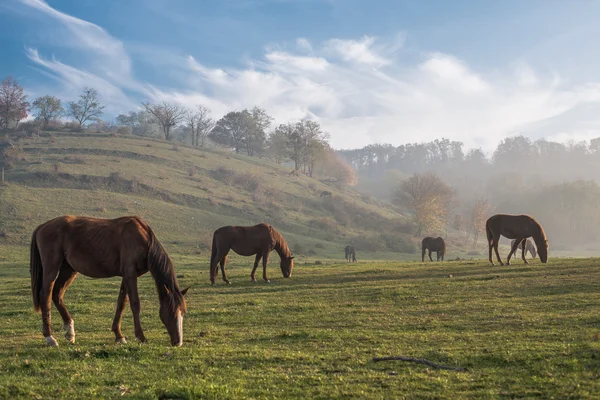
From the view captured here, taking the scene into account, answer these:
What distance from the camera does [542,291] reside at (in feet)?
53.3

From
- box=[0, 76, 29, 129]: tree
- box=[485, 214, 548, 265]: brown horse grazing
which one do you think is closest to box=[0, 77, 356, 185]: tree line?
box=[0, 76, 29, 129]: tree

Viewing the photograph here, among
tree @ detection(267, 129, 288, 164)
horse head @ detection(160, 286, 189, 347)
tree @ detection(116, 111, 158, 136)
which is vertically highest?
tree @ detection(116, 111, 158, 136)

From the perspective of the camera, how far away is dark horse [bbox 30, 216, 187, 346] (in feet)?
30.9

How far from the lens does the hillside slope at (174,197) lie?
1978 inches

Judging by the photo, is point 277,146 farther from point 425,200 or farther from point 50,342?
point 50,342

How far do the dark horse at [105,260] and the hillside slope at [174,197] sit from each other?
1342 inches

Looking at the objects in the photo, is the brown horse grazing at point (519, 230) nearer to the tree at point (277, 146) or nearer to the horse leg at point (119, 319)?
the horse leg at point (119, 319)

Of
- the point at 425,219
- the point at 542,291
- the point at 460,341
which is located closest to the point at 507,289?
the point at 542,291

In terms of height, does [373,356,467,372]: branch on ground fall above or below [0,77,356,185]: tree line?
below

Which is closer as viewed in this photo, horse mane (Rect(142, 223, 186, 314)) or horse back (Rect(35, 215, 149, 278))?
horse mane (Rect(142, 223, 186, 314))

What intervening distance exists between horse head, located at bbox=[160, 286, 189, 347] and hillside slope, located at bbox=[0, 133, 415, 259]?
115 feet

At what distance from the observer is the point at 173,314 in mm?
9234

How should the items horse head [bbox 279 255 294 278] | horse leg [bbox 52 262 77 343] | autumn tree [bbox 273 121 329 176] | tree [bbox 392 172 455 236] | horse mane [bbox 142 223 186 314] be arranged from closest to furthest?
horse mane [bbox 142 223 186 314]
horse leg [bbox 52 262 77 343]
horse head [bbox 279 255 294 278]
tree [bbox 392 172 455 236]
autumn tree [bbox 273 121 329 176]

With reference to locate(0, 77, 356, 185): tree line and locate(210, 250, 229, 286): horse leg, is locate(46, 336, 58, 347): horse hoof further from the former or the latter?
locate(0, 77, 356, 185): tree line
